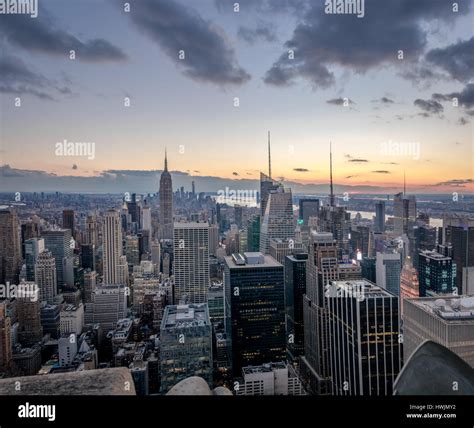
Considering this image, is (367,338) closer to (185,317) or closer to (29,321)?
(185,317)

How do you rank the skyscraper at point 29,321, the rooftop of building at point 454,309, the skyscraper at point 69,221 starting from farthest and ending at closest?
the skyscraper at point 29,321
the skyscraper at point 69,221
the rooftop of building at point 454,309

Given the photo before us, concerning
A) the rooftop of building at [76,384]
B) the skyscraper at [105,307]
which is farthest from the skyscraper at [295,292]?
the rooftop of building at [76,384]

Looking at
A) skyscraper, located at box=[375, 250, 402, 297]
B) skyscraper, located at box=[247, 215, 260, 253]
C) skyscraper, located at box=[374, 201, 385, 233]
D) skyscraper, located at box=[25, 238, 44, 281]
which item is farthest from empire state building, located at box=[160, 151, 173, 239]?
skyscraper, located at box=[375, 250, 402, 297]

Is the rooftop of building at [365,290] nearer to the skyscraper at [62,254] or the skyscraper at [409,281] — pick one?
the skyscraper at [409,281]

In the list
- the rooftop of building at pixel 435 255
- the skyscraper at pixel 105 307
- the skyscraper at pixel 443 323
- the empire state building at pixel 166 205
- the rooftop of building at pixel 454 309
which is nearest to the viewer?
the skyscraper at pixel 443 323

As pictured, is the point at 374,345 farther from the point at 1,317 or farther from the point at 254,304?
the point at 1,317

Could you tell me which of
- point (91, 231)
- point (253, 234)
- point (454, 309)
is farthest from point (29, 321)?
point (253, 234)
